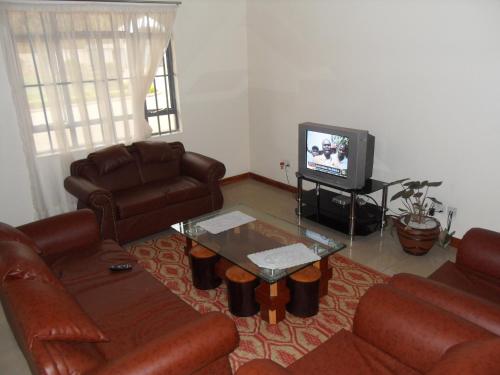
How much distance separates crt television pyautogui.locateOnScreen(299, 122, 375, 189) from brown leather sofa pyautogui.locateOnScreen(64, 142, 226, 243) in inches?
37.2

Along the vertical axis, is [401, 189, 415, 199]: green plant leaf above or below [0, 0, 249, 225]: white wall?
below

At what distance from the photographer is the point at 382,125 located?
4.24m

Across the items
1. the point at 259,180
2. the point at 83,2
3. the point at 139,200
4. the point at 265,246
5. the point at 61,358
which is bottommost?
the point at 259,180

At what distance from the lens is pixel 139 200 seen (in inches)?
161

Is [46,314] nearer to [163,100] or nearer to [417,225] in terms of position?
[417,225]

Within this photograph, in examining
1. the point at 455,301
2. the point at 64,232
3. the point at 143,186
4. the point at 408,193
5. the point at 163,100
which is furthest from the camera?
the point at 163,100

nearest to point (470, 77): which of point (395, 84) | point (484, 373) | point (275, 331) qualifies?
point (395, 84)

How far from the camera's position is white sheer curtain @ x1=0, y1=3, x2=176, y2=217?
4023mm

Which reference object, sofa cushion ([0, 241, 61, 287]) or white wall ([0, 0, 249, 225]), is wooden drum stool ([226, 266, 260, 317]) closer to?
sofa cushion ([0, 241, 61, 287])

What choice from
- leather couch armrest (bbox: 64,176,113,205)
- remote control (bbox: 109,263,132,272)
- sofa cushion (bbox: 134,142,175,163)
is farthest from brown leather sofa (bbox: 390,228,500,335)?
sofa cushion (bbox: 134,142,175,163)

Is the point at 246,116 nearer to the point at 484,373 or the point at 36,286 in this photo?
the point at 36,286

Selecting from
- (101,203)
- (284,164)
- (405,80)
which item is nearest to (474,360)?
(405,80)

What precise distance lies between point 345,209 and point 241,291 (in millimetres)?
1866

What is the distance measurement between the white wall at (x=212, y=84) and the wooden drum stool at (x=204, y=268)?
7.09 feet
